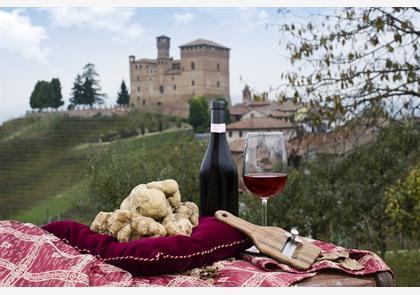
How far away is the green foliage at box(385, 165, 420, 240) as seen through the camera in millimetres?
4355

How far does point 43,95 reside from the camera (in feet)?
43.4

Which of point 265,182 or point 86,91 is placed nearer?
point 265,182

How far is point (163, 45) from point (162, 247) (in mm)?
11446

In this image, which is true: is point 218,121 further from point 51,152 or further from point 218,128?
point 51,152

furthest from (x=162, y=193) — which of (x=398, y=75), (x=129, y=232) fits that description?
(x=398, y=75)

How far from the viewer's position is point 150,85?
538 inches

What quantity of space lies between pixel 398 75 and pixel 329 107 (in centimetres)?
57

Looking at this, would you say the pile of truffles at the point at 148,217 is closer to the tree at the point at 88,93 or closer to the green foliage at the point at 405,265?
the green foliage at the point at 405,265

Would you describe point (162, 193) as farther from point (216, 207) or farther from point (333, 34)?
point (333, 34)

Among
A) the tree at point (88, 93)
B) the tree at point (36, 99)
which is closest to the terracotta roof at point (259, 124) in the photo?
the tree at point (88, 93)

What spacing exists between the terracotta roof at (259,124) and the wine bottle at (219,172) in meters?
4.46

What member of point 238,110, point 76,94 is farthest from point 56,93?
point 238,110

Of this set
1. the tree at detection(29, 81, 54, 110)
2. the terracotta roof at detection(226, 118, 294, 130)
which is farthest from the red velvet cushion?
the tree at detection(29, 81, 54, 110)

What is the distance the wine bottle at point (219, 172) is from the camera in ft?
4.05
